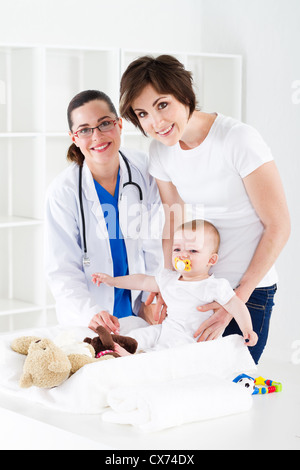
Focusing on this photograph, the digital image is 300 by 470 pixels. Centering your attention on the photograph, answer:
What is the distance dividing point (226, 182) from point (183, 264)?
0.25 m

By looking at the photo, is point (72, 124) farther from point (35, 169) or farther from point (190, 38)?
point (190, 38)

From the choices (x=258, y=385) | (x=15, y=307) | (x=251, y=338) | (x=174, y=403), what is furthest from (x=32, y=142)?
(x=174, y=403)

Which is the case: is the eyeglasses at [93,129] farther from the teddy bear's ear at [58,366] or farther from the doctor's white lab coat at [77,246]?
the teddy bear's ear at [58,366]

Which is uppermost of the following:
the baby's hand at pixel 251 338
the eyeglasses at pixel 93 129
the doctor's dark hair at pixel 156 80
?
the doctor's dark hair at pixel 156 80

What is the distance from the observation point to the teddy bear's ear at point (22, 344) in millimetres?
1569

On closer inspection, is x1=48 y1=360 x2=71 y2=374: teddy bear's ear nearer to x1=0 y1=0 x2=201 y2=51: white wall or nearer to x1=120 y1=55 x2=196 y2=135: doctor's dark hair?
x1=120 y1=55 x2=196 y2=135: doctor's dark hair

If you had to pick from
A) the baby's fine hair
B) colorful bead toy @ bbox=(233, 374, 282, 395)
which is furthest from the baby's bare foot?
the baby's fine hair

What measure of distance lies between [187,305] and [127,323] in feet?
0.91

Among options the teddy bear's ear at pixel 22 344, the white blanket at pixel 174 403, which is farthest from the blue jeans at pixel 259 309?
the teddy bear's ear at pixel 22 344

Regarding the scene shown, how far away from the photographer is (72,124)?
2.17 meters

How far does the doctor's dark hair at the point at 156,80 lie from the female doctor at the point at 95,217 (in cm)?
26

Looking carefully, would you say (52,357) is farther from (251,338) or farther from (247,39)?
(247,39)
